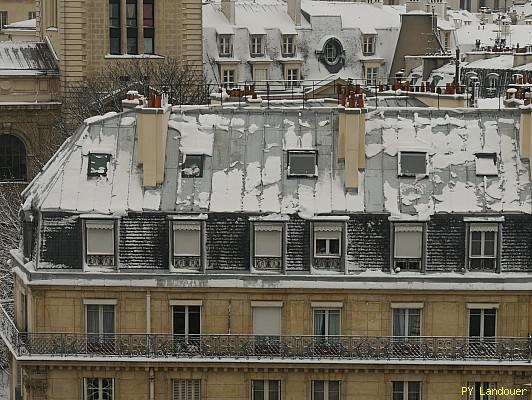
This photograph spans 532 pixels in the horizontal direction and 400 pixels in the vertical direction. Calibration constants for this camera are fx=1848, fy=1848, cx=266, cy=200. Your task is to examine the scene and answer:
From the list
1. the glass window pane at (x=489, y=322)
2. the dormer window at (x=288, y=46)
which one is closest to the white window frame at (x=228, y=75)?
the dormer window at (x=288, y=46)

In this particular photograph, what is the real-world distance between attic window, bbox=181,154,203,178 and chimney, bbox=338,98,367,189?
3.57 metres

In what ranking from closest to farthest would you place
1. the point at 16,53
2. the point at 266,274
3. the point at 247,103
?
the point at 266,274
the point at 247,103
the point at 16,53

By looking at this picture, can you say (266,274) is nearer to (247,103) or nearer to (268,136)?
(268,136)

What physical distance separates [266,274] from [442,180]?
515 centimetres

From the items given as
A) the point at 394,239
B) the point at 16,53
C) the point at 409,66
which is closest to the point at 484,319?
the point at 394,239

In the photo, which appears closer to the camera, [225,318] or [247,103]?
[225,318]

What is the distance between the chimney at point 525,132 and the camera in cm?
4688

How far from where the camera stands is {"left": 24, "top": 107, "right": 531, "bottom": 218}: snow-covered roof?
1818 inches

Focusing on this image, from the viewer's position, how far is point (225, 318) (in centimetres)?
4594

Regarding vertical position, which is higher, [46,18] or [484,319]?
[46,18]

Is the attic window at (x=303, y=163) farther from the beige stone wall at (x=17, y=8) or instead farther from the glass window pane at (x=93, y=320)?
the beige stone wall at (x=17, y=8)

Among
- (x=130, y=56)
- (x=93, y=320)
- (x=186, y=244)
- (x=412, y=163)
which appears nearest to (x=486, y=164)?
(x=412, y=163)

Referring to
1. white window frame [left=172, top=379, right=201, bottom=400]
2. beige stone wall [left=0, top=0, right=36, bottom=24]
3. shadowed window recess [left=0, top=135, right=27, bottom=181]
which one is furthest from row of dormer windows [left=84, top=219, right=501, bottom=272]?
beige stone wall [left=0, top=0, right=36, bottom=24]

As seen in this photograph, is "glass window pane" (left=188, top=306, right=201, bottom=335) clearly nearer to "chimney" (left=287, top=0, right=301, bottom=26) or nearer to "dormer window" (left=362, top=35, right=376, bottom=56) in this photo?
"chimney" (left=287, top=0, right=301, bottom=26)
